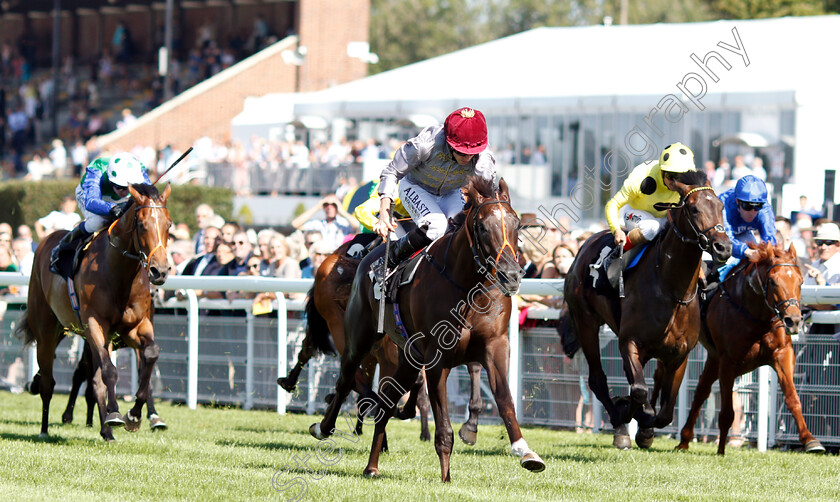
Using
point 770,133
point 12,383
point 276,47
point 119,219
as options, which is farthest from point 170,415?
point 276,47

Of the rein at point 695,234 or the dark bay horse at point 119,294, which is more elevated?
the rein at point 695,234

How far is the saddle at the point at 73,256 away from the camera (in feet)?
29.2

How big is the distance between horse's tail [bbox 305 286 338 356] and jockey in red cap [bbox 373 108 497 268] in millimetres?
2170

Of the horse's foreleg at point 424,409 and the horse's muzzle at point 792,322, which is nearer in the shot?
the horse's muzzle at point 792,322

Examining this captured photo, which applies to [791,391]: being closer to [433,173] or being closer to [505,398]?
[505,398]

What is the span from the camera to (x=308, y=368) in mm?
11281

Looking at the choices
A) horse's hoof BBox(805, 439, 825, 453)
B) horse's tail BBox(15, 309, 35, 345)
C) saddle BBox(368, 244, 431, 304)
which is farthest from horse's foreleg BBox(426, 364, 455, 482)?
horse's tail BBox(15, 309, 35, 345)

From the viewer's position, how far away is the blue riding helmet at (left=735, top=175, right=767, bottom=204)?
28.2ft

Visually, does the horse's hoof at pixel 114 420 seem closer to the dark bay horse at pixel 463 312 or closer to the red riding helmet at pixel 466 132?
the dark bay horse at pixel 463 312

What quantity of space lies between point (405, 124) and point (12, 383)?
11533 mm

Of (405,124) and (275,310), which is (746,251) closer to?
(275,310)

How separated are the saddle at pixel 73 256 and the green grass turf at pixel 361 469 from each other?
1.24 metres

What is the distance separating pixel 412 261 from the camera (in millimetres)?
6957

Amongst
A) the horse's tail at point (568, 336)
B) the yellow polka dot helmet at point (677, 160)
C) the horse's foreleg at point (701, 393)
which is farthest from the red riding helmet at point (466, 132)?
the horse's foreleg at point (701, 393)
